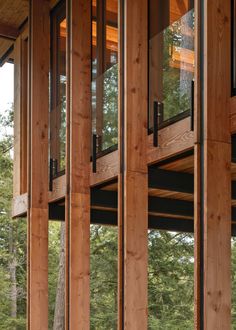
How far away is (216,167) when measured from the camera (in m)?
4.02

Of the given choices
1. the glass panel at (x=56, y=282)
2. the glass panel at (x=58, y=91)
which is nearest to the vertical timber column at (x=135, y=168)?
the glass panel at (x=58, y=91)

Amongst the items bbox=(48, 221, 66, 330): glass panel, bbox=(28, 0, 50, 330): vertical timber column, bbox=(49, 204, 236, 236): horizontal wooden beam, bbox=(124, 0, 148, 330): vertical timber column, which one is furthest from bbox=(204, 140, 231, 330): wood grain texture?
bbox=(48, 221, 66, 330): glass panel

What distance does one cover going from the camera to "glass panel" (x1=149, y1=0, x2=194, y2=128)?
4969 mm

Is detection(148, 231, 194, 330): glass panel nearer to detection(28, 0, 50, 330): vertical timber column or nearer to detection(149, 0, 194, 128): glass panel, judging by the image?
detection(28, 0, 50, 330): vertical timber column

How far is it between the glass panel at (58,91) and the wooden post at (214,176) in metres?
2.97

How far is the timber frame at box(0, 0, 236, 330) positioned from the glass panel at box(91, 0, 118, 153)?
142 millimetres

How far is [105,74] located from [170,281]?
36.6ft

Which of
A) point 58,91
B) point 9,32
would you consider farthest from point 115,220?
point 9,32

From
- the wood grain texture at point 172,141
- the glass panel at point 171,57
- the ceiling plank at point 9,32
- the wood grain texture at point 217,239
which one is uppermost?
the ceiling plank at point 9,32

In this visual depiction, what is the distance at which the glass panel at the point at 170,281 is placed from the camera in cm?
1639

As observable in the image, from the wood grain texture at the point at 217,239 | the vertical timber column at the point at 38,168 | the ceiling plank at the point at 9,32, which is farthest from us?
the ceiling plank at the point at 9,32

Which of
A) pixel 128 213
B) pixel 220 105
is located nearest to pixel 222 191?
pixel 220 105

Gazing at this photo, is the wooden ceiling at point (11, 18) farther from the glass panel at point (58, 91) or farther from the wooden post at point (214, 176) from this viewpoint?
the wooden post at point (214, 176)

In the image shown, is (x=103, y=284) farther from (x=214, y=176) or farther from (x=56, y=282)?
(x=214, y=176)
